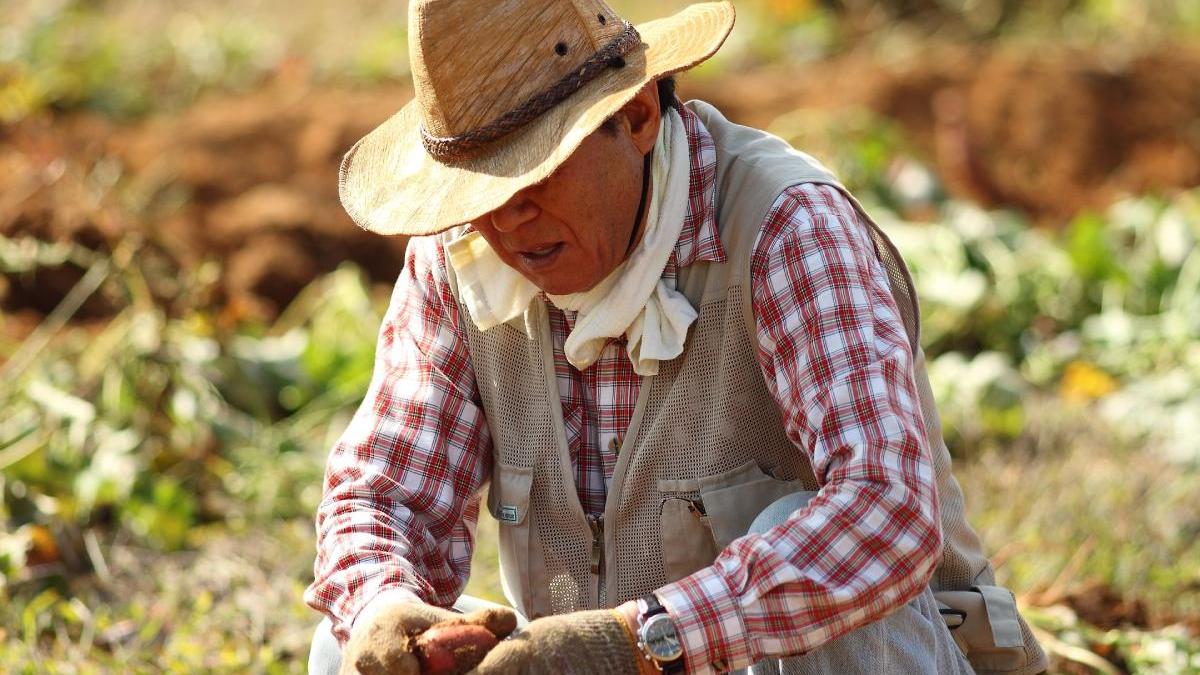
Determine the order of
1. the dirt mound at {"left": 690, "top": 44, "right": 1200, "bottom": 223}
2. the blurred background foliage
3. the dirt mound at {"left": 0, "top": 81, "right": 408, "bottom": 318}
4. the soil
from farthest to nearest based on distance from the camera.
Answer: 1. the dirt mound at {"left": 690, "top": 44, "right": 1200, "bottom": 223}
2. the soil
3. the dirt mound at {"left": 0, "top": 81, "right": 408, "bottom": 318}
4. the blurred background foliage

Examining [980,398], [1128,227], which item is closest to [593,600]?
[980,398]

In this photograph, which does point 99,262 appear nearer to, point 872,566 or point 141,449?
point 141,449

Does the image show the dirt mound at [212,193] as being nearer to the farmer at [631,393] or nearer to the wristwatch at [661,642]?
the farmer at [631,393]

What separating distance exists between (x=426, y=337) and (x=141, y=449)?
193 centimetres

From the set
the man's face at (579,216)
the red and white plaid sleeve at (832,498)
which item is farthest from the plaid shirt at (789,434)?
the man's face at (579,216)

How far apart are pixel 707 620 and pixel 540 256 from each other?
22.2 inches

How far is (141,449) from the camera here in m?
4.01

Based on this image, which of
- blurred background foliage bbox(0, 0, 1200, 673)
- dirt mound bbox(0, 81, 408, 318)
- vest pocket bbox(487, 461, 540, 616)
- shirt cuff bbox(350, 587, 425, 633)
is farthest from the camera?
dirt mound bbox(0, 81, 408, 318)

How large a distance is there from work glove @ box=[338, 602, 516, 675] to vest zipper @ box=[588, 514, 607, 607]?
1.20 feet

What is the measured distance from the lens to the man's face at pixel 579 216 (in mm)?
2047

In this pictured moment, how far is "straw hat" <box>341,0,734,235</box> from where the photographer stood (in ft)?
6.63

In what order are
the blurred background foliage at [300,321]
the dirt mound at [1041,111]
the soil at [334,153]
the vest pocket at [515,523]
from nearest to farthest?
the vest pocket at [515,523]
the blurred background foliage at [300,321]
the soil at [334,153]
the dirt mound at [1041,111]

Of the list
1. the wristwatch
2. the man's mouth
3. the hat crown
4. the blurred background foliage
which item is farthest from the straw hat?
the blurred background foliage

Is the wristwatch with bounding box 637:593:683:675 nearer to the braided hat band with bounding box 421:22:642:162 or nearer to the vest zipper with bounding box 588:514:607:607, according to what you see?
the vest zipper with bounding box 588:514:607:607
